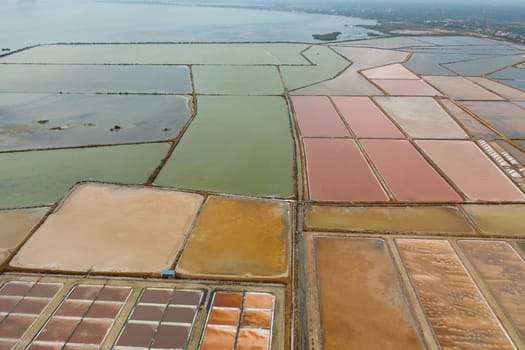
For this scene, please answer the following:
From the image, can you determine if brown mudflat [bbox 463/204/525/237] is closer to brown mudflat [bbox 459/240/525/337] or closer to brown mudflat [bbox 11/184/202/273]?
brown mudflat [bbox 459/240/525/337]

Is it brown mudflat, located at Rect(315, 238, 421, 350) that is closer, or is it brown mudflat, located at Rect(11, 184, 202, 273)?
brown mudflat, located at Rect(315, 238, 421, 350)

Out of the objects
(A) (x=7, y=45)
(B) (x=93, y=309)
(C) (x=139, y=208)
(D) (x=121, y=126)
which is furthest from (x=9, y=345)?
(A) (x=7, y=45)

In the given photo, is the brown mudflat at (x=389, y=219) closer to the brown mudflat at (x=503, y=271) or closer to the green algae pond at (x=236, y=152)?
the brown mudflat at (x=503, y=271)

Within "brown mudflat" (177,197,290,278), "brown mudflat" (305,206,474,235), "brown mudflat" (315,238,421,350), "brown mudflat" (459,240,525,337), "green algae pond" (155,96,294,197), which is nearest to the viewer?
"brown mudflat" (315,238,421,350)

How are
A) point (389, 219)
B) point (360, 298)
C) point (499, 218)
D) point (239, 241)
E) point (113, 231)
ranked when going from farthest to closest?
point (499, 218) → point (389, 219) → point (113, 231) → point (239, 241) → point (360, 298)

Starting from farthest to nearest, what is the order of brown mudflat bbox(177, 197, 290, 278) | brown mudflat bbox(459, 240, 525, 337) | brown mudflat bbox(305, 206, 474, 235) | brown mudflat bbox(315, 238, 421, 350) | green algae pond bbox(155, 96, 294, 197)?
green algae pond bbox(155, 96, 294, 197), brown mudflat bbox(305, 206, 474, 235), brown mudflat bbox(177, 197, 290, 278), brown mudflat bbox(459, 240, 525, 337), brown mudflat bbox(315, 238, 421, 350)

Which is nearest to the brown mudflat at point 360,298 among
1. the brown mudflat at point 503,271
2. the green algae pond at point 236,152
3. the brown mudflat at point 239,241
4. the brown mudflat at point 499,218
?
the brown mudflat at point 239,241

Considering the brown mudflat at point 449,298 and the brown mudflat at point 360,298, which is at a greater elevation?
the brown mudflat at point 360,298

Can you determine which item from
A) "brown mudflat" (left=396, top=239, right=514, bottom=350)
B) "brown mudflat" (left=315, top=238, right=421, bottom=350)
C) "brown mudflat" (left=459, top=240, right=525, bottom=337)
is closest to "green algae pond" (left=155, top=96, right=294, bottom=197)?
"brown mudflat" (left=315, top=238, right=421, bottom=350)

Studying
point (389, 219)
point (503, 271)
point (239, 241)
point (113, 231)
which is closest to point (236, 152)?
point (239, 241)

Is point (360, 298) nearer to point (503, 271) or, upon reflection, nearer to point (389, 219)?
point (389, 219)

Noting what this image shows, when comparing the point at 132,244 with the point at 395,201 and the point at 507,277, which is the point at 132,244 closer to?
the point at 395,201
